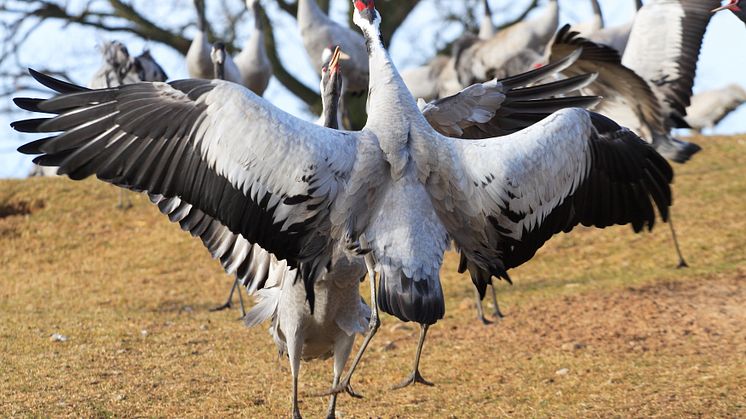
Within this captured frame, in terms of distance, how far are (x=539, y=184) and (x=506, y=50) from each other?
10938 millimetres

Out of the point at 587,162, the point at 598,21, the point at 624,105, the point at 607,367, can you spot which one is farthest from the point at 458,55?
the point at 587,162

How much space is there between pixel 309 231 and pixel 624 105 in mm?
5590

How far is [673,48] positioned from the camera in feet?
33.1

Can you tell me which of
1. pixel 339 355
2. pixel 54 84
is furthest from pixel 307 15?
pixel 54 84

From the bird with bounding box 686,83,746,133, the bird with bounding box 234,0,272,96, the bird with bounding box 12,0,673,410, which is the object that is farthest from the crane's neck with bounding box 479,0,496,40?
the bird with bounding box 12,0,673,410

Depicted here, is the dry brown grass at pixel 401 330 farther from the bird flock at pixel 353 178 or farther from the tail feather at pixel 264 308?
the bird flock at pixel 353 178

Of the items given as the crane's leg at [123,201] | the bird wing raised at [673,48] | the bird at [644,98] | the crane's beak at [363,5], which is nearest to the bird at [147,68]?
the crane's leg at [123,201]

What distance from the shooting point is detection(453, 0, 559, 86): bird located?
1562 centimetres

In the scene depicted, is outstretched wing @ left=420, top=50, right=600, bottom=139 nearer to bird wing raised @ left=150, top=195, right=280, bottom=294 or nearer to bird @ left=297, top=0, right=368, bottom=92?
bird wing raised @ left=150, top=195, right=280, bottom=294

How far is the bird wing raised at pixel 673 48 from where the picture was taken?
10008 millimetres

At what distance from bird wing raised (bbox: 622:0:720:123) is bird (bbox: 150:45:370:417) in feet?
16.3

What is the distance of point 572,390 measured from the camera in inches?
252

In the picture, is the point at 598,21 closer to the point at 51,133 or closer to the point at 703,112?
the point at 703,112

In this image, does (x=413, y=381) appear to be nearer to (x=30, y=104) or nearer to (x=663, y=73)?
(x=30, y=104)
